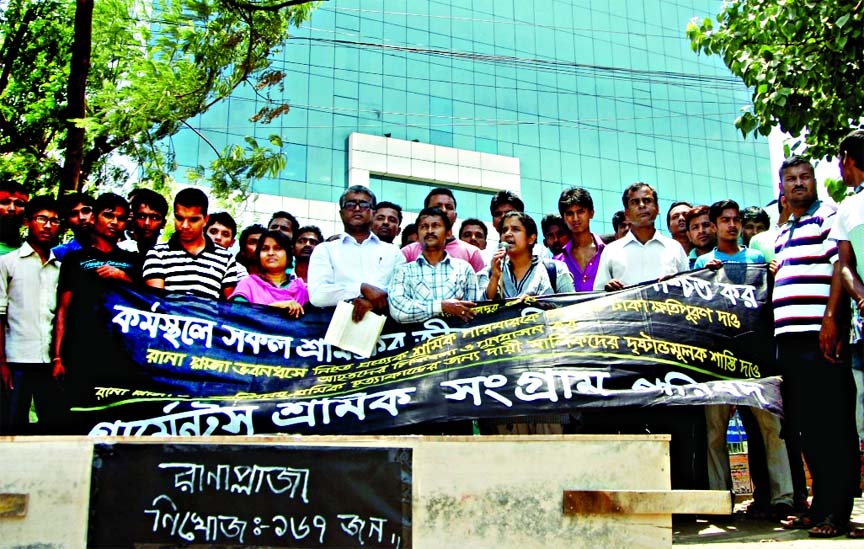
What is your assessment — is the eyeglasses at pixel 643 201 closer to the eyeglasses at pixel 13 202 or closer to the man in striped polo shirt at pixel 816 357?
the man in striped polo shirt at pixel 816 357

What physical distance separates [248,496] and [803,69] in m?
6.08

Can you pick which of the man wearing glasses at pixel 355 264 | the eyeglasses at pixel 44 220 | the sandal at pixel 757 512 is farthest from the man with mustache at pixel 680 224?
the eyeglasses at pixel 44 220

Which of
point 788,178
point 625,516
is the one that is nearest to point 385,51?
point 788,178

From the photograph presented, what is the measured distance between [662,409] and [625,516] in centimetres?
130

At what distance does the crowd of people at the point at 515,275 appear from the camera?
4.52 meters

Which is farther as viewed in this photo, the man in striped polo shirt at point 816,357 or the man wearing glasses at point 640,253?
the man wearing glasses at point 640,253

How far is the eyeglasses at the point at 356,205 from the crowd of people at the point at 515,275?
11 mm

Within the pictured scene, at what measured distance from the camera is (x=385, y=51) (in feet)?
80.9

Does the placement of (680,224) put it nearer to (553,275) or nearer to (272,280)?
(553,275)

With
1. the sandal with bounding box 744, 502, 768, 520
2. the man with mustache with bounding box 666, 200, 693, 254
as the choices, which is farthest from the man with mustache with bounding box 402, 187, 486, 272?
the sandal with bounding box 744, 502, 768, 520

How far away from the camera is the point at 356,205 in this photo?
6.11 m

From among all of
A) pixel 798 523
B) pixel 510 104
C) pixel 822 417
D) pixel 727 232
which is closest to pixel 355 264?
pixel 727 232

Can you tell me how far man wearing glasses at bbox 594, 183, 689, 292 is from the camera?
5.78 metres

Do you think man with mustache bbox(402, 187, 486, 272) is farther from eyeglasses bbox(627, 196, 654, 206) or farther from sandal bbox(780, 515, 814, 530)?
sandal bbox(780, 515, 814, 530)
